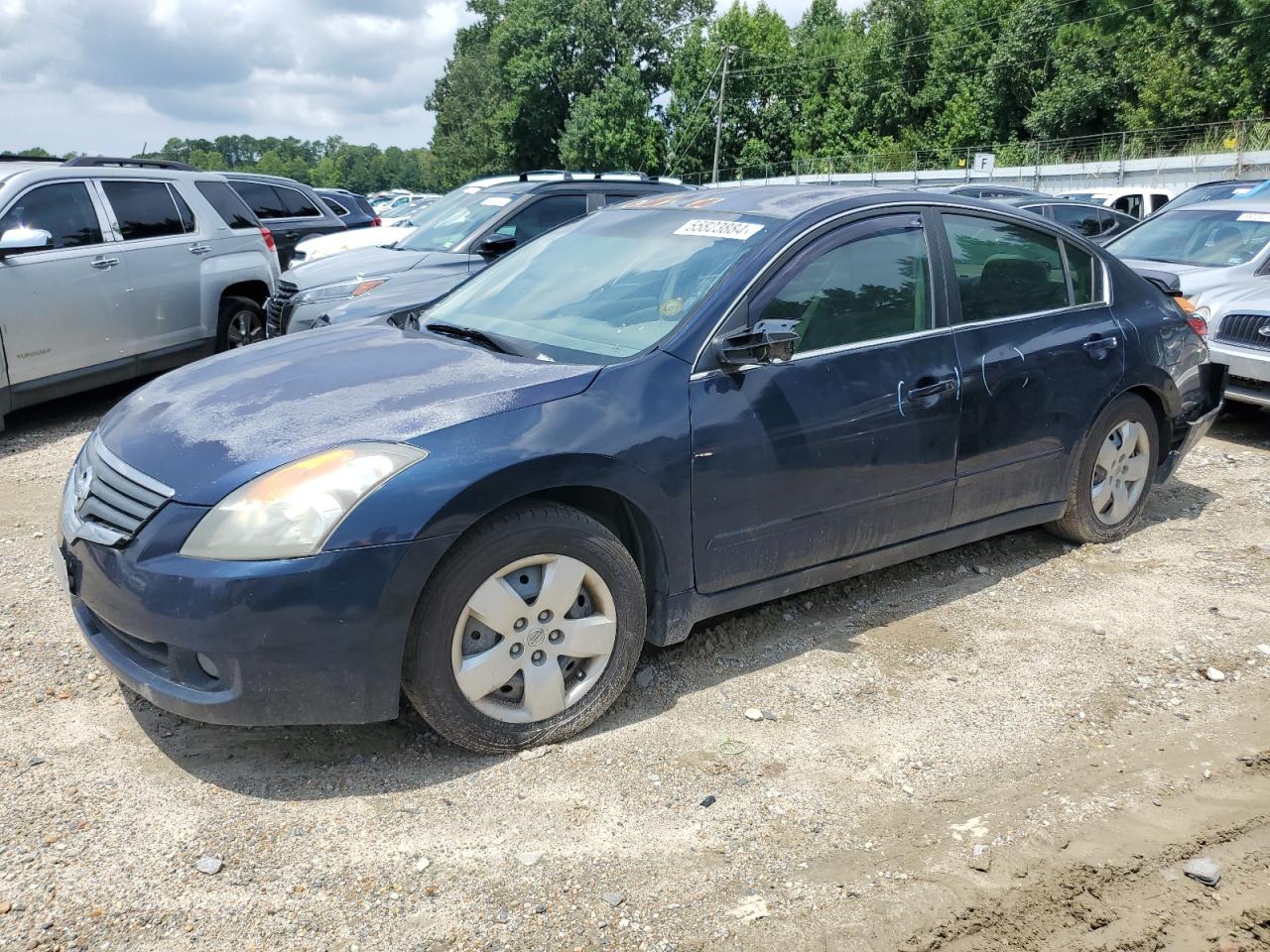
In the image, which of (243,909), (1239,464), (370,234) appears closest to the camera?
(243,909)

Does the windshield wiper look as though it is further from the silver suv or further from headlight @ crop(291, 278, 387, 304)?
the silver suv

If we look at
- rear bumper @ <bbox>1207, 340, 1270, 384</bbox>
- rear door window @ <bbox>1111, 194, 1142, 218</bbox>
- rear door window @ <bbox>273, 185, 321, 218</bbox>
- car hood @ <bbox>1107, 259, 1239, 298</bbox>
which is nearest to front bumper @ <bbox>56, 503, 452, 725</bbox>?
rear bumper @ <bbox>1207, 340, 1270, 384</bbox>

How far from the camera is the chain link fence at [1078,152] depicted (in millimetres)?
32281

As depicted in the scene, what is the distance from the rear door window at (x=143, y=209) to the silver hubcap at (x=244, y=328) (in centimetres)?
89

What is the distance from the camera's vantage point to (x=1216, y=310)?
7.82 meters

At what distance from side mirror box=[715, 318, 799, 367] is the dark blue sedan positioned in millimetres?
11

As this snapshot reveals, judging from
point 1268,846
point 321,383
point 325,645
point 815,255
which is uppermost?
point 815,255

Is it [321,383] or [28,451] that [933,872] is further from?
[28,451]

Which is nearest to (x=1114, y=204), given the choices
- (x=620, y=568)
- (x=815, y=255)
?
(x=815, y=255)

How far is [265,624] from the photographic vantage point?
2.81m

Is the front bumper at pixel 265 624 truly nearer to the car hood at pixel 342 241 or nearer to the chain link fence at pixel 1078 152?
the car hood at pixel 342 241

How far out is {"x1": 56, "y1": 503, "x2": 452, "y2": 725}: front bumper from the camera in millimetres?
2807

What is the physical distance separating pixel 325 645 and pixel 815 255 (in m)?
2.24

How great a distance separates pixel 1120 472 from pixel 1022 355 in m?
1.14
